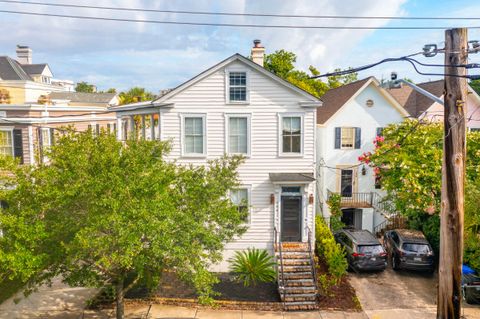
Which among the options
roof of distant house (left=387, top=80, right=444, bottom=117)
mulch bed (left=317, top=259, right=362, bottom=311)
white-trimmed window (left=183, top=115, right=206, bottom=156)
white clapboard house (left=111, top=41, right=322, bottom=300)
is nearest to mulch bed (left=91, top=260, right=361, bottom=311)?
mulch bed (left=317, top=259, right=362, bottom=311)

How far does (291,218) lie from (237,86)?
20.6 feet

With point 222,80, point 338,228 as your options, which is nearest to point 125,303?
point 222,80

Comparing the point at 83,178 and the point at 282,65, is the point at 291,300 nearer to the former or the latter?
the point at 83,178

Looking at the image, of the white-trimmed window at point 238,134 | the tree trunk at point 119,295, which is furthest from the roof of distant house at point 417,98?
the tree trunk at point 119,295

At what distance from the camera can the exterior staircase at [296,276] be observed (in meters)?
13.9

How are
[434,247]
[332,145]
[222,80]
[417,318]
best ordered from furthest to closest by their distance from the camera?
[332,145] < [434,247] < [222,80] < [417,318]

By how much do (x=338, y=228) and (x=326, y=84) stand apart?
2687cm

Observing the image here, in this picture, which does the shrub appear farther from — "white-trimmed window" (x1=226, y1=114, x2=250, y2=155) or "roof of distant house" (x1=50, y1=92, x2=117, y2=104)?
"roof of distant house" (x1=50, y1=92, x2=117, y2=104)

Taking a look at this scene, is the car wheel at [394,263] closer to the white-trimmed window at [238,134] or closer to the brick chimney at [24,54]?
the white-trimmed window at [238,134]

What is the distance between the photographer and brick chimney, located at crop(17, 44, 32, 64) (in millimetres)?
41906

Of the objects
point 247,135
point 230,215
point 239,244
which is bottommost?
point 239,244

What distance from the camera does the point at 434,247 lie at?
18172 millimetres

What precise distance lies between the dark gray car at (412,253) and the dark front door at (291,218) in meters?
4.49

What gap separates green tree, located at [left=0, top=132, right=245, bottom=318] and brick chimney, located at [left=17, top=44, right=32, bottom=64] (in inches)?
1513
